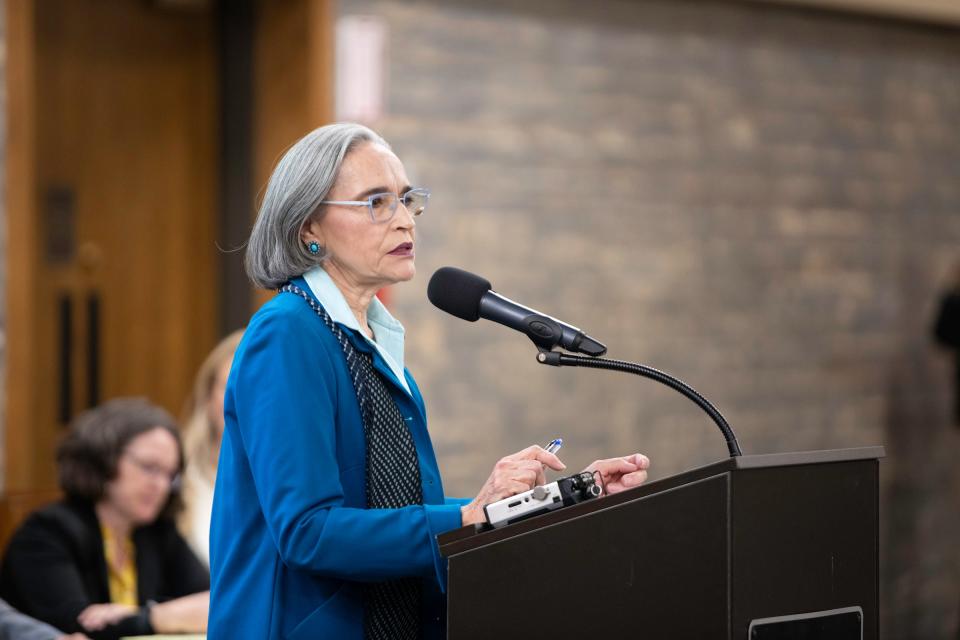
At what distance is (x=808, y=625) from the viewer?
4.43 ft

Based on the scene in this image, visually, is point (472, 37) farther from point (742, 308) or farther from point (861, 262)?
point (861, 262)

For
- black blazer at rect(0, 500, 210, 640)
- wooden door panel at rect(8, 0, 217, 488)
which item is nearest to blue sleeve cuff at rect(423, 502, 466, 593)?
black blazer at rect(0, 500, 210, 640)

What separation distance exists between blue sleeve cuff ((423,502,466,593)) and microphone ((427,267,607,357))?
231 millimetres

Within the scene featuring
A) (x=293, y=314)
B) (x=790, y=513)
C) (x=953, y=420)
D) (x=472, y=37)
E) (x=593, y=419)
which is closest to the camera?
(x=790, y=513)

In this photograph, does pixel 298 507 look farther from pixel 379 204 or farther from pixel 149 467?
pixel 149 467

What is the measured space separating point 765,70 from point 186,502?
9.85ft

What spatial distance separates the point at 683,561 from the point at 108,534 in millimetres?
1879

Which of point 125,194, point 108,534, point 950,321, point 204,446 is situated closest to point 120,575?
point 108,534

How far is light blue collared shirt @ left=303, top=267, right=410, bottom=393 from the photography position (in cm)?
158

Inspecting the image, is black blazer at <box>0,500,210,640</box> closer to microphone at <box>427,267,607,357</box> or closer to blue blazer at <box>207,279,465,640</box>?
blue blazer at <box>207,279,465,640</box>

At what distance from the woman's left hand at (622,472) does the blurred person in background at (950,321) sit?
13.0 feet

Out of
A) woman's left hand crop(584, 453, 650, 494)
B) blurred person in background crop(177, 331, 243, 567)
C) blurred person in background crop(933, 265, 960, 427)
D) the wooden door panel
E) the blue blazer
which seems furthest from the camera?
blurred person in background crop(933, 265, 960, 427)

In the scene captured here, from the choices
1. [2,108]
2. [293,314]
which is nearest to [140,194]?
[2,108]

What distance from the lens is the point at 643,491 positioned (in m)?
1.31
